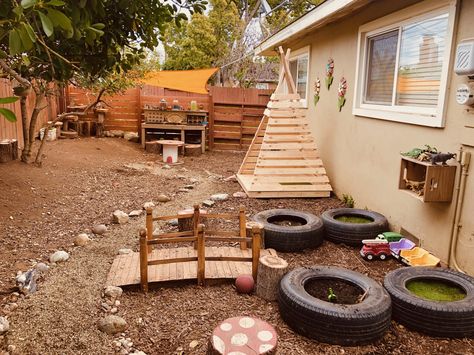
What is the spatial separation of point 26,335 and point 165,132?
9240 millimetres

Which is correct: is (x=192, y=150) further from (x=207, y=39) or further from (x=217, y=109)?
(x=207, y=39)

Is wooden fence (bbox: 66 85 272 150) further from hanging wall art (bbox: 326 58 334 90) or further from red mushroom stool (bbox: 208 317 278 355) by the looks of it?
red mushroom stool (bbox: 208 317 278 355)

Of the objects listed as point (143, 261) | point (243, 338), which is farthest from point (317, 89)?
point (243, 338)

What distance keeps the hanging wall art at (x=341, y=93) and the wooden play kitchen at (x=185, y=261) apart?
122 inches

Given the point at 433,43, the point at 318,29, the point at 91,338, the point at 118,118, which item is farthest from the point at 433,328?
the point at 118,118

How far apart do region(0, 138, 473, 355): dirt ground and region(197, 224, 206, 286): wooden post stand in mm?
107

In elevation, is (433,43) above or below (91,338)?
above

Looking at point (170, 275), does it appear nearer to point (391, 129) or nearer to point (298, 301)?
point (298, 301)

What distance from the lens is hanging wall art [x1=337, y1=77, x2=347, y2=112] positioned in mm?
6181

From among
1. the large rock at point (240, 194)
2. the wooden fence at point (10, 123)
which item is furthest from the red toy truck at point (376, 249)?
the wooden fence at point (10, 123)

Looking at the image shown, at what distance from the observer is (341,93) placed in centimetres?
627

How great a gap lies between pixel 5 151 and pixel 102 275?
424 centimetres

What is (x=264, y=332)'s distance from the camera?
2.37 meters

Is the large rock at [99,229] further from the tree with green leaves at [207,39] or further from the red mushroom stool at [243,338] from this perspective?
the tree with green leaves at [207,39]
